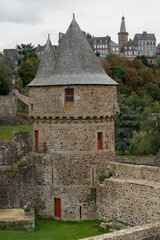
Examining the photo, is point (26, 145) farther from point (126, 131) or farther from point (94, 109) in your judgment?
point (126, 131)

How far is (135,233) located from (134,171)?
5.39m

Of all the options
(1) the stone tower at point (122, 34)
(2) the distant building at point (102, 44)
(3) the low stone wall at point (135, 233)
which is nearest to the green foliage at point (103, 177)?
(3) the low stone wall at point (135, 233)

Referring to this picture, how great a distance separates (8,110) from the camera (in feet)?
207

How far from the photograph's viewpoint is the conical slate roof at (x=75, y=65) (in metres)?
23.8

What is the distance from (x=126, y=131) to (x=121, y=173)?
32.7 m

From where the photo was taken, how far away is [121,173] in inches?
942

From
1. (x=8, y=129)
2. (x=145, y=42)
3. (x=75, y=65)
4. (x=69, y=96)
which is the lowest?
(x=8, y=129)

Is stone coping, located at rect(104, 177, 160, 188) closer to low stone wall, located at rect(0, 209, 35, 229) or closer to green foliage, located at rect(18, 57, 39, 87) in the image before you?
low stone wall, located at rect(0, 209, 35, 229)

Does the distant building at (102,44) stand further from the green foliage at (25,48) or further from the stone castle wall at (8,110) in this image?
the stone castle wall at (8,110)

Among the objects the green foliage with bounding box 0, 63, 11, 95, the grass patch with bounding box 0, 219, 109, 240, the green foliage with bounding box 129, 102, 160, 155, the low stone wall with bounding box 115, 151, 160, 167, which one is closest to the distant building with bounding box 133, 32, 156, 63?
the green foliage with bounding box 0, 63, 11, 95

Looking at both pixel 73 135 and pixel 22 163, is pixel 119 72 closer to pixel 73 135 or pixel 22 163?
pixel 73 135

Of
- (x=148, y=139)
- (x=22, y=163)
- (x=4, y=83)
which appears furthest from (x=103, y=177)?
(x=4, y=83)

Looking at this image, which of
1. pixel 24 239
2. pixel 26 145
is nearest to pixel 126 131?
pixel 26 145

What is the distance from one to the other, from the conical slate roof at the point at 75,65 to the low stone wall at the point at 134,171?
4320 mm
